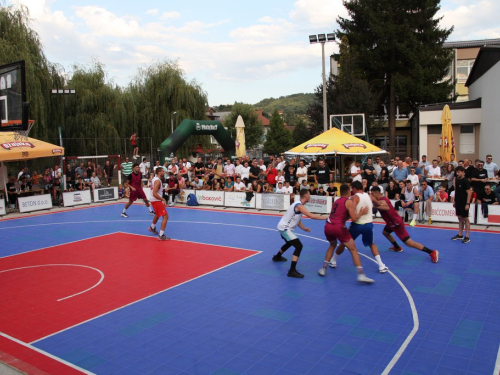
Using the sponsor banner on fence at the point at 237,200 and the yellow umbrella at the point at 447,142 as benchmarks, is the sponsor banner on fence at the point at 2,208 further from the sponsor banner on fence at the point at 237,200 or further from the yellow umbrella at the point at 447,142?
the yellow umbrella at the point at 447,142

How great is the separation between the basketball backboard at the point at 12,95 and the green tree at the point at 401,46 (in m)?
28.4

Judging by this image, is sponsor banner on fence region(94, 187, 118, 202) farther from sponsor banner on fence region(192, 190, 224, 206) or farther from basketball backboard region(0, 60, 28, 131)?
basketball backboard region(0, 60, 28, 131)

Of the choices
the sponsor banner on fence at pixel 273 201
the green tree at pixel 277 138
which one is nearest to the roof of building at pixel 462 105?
the sponsor banner on fence at pixel 273 201

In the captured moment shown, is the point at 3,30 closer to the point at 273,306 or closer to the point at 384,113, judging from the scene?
the point at 273,306

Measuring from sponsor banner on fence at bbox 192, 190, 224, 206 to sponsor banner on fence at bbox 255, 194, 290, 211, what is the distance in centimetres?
201

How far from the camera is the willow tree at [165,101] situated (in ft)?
124

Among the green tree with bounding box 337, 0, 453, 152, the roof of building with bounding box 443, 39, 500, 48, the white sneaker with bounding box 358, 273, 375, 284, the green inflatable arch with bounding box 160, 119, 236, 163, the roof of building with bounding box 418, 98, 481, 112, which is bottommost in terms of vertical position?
the white sneaker with bounding box 358, 273, 375, 284

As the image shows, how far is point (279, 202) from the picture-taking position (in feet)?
63.7

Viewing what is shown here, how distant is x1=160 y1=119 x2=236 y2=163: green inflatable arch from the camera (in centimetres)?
2627

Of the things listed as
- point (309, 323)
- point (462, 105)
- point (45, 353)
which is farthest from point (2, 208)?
point (462, 105)

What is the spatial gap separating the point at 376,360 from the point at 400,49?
32.3m

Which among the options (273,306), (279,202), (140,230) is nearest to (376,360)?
(273,306)

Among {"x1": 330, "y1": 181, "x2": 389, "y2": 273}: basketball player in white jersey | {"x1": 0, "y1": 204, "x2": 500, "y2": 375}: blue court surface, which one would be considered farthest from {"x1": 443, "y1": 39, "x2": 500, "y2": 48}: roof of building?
{"x1": 330, "y1": 181, "x2": 389, "y2": 273}: basketball player in white jersey

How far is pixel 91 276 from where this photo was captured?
10430 millimetres
